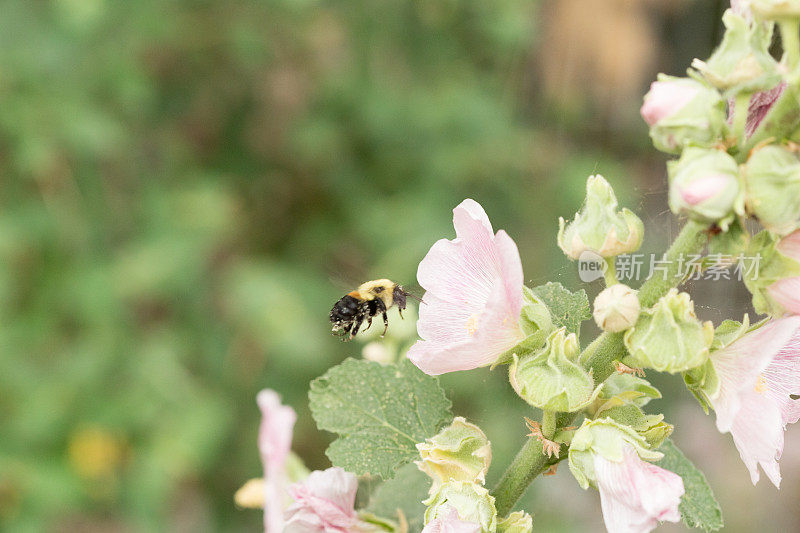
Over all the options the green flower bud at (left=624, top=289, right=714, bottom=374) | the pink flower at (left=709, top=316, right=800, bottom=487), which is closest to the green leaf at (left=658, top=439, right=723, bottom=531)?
the pink flower at (left=709, top=316, right=800, bottom=487)

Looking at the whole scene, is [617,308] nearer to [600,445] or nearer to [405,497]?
[600,445]

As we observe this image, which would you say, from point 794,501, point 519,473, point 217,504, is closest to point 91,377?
point 217,504

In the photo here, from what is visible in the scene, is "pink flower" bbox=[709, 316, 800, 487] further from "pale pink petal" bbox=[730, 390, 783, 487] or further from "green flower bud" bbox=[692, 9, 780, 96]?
"green flower bud" bbox=[692, 9, 780, 96]

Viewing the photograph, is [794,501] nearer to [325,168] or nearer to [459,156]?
[459,156]

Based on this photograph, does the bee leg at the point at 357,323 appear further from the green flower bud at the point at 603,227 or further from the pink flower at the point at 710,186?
→ the pink flower at the point at 710,186

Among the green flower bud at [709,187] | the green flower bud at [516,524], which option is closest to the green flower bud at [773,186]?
the green flower bud at [709,187]

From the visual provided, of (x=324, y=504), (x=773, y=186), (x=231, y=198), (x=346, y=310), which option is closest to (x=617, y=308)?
(x=773, y=186)
